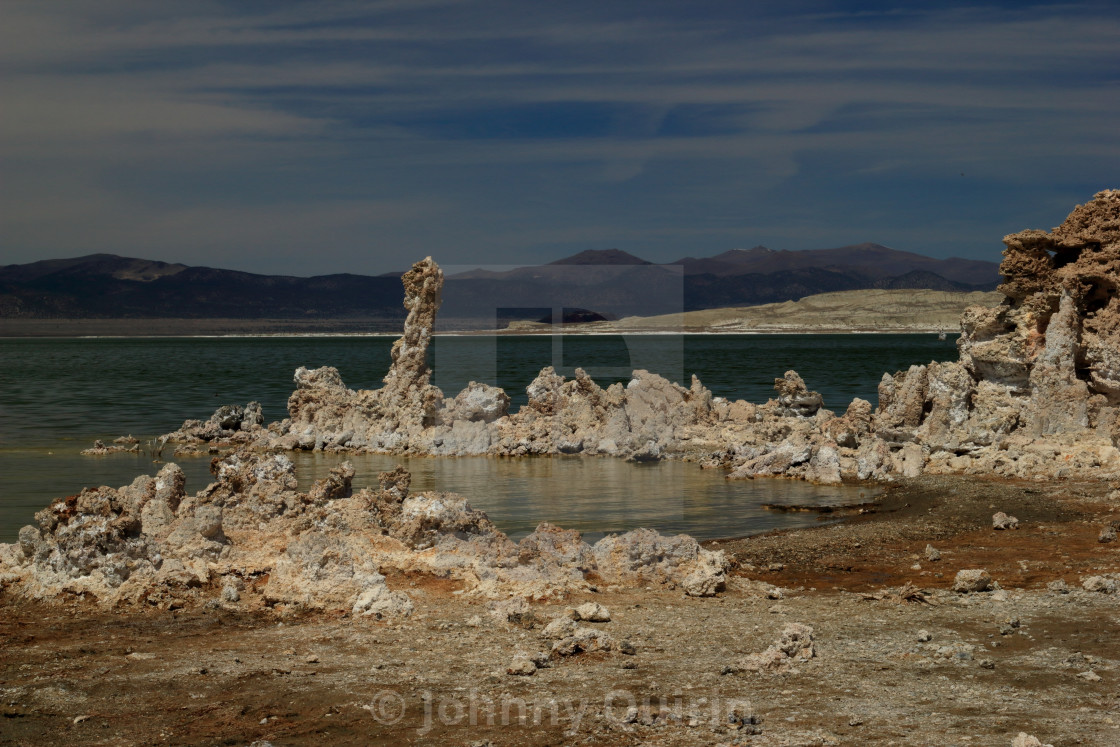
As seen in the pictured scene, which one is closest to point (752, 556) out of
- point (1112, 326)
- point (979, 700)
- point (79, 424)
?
point (979, 700)

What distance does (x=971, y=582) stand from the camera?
936cm

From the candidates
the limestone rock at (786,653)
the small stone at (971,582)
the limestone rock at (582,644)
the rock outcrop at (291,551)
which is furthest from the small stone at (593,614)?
the small stone at (971,582)

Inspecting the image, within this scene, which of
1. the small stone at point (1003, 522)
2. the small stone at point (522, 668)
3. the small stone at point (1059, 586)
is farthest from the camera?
the small stone at point (1003, 522)

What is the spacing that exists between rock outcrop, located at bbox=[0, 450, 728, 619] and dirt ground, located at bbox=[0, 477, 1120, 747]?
287 mm

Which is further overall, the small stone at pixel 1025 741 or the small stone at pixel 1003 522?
the small stone at pixel 1003 522

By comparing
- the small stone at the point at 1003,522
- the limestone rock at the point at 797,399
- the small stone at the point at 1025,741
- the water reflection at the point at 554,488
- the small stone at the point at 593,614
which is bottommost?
the water reflection at the point at 554,488

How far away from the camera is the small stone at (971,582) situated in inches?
368

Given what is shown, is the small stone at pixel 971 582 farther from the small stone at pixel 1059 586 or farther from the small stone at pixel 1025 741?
the small stone at pixel 1025 741

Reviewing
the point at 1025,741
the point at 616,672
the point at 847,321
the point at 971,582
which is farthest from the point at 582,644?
the point at 847,321

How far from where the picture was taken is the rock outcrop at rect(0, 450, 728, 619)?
30.5 feet

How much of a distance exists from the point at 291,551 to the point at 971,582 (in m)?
6.10

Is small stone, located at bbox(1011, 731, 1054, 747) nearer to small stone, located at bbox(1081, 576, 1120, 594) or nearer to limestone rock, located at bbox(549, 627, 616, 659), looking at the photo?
limestone rock, located at bbox(549, 627, 616, 659)

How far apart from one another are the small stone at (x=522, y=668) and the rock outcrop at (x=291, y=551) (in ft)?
5.99

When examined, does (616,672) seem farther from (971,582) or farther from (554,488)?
(554,488)
